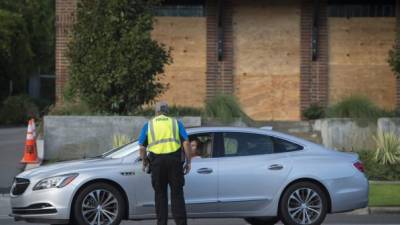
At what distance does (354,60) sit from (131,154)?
14.3m

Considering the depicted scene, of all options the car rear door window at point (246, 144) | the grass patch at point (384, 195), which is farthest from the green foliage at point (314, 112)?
the car rear door window at point (246, 144)

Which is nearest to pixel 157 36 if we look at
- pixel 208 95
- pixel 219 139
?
pixel 208 95

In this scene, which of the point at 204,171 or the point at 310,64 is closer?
the point at 204,171

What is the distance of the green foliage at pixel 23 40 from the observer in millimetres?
41656

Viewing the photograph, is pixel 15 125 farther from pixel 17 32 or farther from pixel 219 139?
pixel 219 139

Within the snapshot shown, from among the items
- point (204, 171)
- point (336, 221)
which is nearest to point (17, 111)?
point (336, 221)

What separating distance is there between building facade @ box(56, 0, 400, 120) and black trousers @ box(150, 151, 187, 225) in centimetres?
1377

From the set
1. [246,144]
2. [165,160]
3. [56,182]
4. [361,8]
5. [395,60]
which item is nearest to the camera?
[165,160]

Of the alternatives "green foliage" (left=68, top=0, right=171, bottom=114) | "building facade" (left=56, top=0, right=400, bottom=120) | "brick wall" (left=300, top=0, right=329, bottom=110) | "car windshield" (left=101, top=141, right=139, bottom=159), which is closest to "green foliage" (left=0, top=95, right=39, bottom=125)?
"building facade" (left=56, top=0, right=400, bottom=120)

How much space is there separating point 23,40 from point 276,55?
2338cm

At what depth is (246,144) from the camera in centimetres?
1080

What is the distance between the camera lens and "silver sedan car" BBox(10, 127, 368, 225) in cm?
1009

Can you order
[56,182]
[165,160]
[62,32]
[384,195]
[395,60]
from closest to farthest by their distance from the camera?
[165,160]
[56,182]
[384,195]
[395,60]
[62,32]

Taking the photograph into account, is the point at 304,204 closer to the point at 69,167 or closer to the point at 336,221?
the point at 336,221
